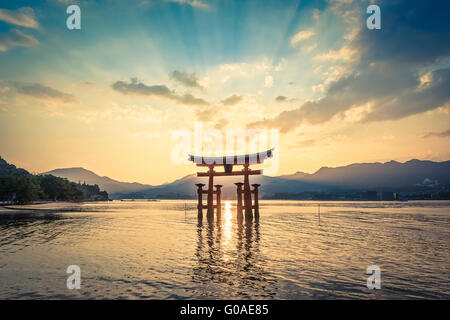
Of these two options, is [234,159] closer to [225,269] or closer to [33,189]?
[225,269]

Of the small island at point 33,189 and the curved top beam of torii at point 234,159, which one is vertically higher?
the curved top beam of torii at point 234,159

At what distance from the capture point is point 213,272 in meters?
10.9

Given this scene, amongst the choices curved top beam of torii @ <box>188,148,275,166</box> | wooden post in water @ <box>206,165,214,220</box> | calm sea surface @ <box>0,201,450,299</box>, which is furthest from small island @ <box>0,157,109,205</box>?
calm sea surface @ <box>0,201,450,299</box>

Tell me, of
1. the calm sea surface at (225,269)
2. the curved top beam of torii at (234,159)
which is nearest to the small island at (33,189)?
the curved top beam of torii at (234,159)

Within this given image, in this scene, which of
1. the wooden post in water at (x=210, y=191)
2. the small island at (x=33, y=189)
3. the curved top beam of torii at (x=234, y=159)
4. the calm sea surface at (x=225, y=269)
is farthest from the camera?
the small island at (x=33, y=189)

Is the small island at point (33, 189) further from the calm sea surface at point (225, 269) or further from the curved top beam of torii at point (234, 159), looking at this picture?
the calm sea surface at point (225, 269)

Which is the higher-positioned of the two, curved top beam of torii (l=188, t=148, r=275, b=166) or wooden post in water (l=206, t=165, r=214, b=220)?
curved top beam of torii (l=188, t=148, r=275, b=166)

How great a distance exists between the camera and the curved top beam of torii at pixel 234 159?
109 ft

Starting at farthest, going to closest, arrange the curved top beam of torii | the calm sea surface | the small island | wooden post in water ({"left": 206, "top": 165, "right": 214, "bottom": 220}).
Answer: the small island, wooden post in water ({"left": 206, "top": 165, "right": 214, "bottom": 220}), the curved top beam of torii, the calm sea surface

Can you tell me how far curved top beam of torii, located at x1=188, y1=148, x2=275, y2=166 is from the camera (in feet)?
109

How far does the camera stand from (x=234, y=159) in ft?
114

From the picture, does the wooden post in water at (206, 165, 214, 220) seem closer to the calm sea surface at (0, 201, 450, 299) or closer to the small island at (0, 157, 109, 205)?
the calm sea surface at (0, 201, 450, 299)

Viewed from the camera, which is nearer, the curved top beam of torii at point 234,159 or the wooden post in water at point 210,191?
the curved top beam of torii at point 234,159
